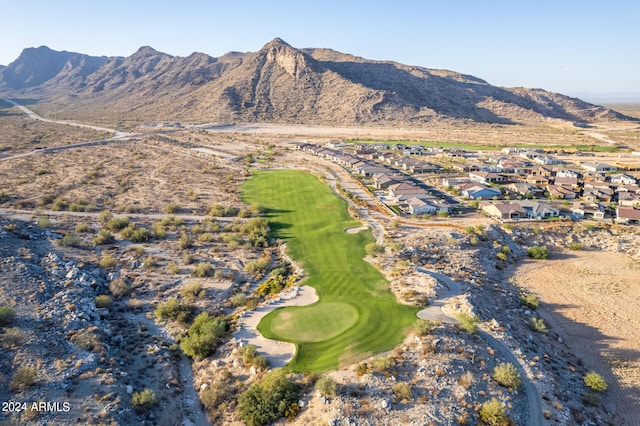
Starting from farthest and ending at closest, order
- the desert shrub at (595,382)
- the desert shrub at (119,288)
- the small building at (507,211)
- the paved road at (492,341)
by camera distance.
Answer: the small building at (507,211)
the desert shrub at (119,288)
the desert shrub at (595,382)
the paved road at (492,341)

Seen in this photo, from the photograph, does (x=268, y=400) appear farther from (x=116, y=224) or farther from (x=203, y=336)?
(x=116, y=224)

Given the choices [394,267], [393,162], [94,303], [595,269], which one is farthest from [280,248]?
[393,162]

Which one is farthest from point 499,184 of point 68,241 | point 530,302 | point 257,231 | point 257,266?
point 68,241

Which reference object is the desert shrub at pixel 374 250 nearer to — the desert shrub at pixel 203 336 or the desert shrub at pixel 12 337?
the desert shrub at pixel 203 336

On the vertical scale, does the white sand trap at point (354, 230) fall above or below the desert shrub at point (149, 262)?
above

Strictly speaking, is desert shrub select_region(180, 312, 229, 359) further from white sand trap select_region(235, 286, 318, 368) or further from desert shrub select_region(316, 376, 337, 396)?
desert shrub select_region(316, 376, 337, 396)

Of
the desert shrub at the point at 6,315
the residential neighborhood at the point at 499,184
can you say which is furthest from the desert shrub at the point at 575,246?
the desert shrub at the point at 6,315

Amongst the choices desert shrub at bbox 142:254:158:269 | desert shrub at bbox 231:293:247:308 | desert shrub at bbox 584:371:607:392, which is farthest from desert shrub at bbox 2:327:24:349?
desert shrub at bbox 584:371:607:392
